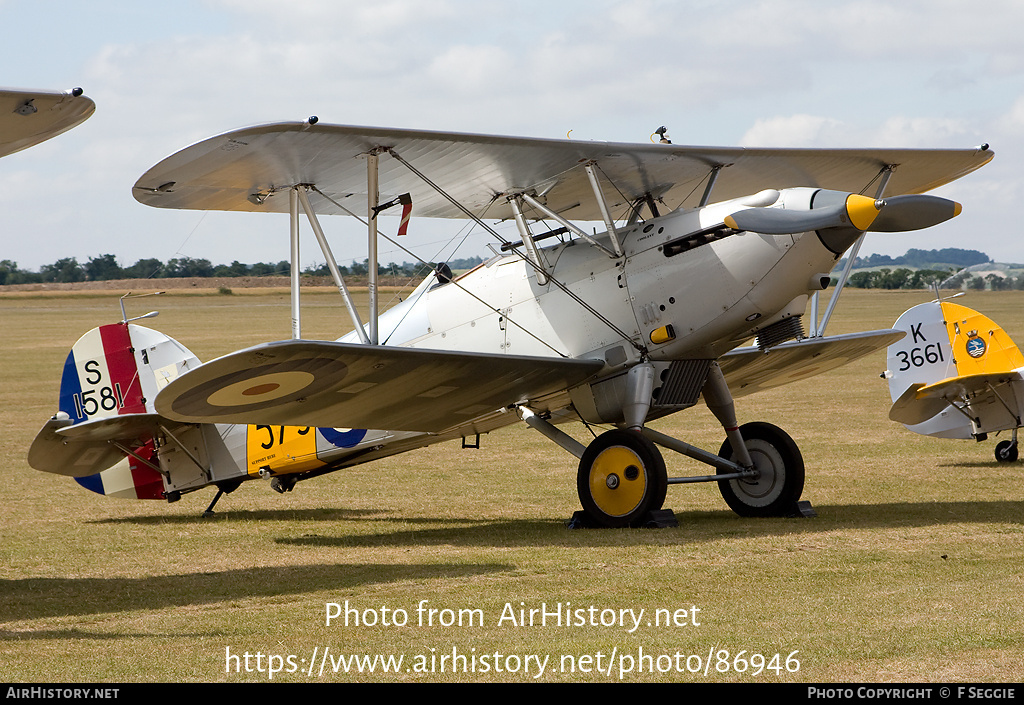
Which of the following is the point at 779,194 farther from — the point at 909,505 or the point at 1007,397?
the point at 1007,397

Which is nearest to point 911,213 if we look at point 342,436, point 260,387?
point 260,387

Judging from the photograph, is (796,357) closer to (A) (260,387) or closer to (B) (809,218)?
(B) (809,218)

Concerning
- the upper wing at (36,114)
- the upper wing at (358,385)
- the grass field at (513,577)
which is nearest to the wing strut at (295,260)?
the upper wing at (358,385)

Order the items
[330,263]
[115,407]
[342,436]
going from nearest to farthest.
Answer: [330,263] < [342,436] < [115,407]

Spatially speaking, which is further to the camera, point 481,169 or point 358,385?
point 481,169

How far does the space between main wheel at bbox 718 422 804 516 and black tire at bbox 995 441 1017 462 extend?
4.84 m

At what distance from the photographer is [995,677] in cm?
449

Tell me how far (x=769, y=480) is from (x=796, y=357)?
1698 mm

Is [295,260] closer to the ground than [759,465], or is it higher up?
higher up

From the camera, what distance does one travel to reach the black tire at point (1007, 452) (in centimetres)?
1346

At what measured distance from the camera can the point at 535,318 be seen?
9.77 meters

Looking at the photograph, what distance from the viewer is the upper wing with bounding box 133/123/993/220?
823cm

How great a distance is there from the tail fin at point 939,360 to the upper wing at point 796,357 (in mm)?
2470

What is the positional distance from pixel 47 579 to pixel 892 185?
27.7ft
